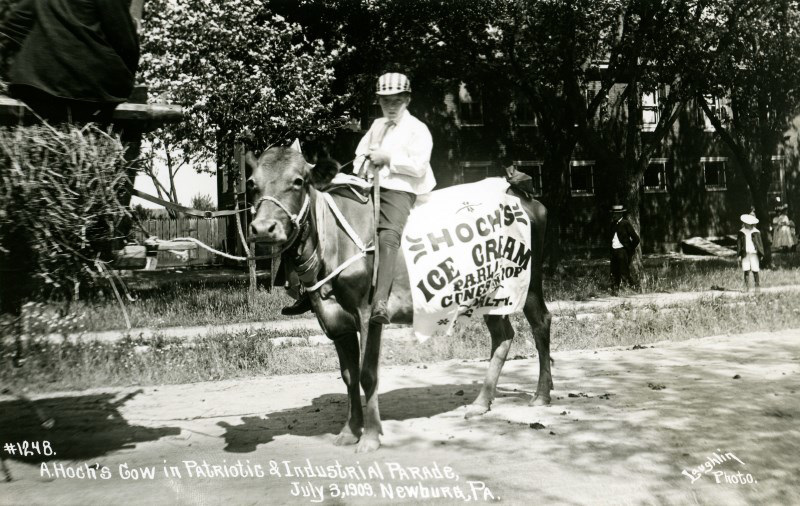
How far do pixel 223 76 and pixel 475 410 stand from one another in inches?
523

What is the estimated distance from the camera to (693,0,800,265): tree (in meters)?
21.3

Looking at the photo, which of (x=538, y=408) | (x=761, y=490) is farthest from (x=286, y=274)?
(x=761, y=490)

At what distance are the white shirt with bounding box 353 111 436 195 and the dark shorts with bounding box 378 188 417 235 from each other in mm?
59

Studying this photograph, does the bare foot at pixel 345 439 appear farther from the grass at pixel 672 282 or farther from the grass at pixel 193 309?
the grass at pixel 672 282

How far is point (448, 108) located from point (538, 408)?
99.1 feet

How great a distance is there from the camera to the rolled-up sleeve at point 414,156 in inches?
263

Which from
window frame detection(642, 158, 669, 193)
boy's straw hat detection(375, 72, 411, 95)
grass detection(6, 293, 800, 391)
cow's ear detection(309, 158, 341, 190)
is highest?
window frame detection(642, 158, 669, 193)

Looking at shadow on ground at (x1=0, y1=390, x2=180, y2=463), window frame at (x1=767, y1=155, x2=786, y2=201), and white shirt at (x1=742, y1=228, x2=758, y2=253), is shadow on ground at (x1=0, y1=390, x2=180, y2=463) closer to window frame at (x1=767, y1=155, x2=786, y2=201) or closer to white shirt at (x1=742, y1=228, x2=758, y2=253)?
white shirt at (x1=742, y1=228, x2=758, y2=253)

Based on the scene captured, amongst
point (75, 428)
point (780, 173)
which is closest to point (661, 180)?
point (780, 173)

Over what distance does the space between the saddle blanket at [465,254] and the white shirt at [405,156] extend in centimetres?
34

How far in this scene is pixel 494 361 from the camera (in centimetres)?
771

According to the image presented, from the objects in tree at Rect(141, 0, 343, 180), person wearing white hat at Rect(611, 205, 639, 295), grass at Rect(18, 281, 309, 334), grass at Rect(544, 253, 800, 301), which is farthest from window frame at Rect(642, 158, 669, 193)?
grass at Rect(18, 281, 309, 334)

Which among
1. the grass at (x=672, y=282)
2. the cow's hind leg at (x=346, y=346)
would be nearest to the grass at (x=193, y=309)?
the cow's hind leg at (x=346, y=346)

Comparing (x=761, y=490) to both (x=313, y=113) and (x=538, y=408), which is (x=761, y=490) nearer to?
(x=538, y=408)
